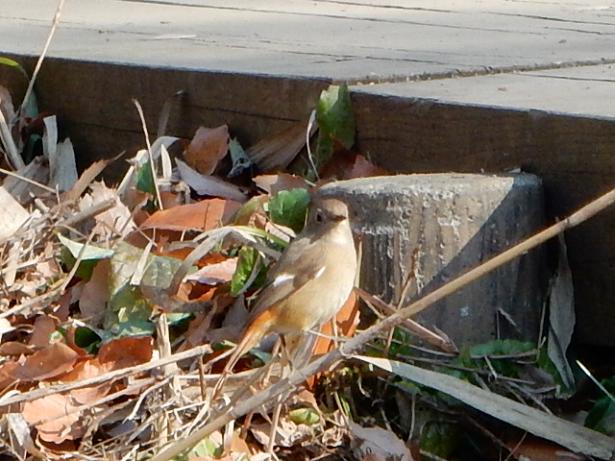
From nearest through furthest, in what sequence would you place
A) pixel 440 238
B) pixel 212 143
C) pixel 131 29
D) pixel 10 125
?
pixel 440 238 → pixel 212 143 → pixel 10 125 → pixel 131 29

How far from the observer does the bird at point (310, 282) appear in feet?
9.16

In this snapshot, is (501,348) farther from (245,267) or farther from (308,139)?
(308,139)

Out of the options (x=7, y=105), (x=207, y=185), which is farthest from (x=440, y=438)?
(x=7, y=105)

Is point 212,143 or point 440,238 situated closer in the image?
point 440,238

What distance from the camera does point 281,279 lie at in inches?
111

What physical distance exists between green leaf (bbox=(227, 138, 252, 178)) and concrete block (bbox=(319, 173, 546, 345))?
1.72 ft

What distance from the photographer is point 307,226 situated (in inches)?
116

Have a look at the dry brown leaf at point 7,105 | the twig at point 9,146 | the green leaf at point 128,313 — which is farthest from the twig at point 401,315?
the dry brown leaf at point 7,105

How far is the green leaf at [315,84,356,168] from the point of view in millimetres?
3182

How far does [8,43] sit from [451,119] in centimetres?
161

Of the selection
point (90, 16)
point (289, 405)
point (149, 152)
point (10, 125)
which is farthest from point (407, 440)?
point (90, 16)

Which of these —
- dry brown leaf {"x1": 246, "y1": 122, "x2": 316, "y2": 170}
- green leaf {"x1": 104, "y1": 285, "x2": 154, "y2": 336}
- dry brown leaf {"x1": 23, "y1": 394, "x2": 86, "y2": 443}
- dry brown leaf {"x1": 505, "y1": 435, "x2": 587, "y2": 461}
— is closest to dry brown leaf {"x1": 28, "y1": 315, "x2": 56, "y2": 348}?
green leaf {"x1": 104, "y1": 285, "x2": 154, "y2": 336}

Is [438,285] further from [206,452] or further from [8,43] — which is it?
[8,43]

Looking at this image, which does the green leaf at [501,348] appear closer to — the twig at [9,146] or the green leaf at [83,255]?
the green leaf at [83,255]
